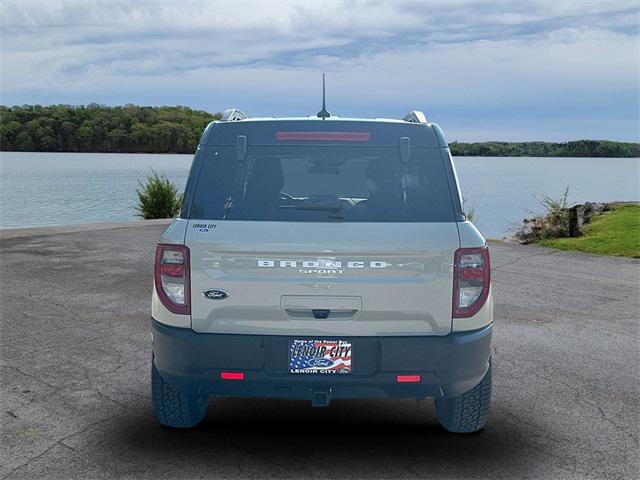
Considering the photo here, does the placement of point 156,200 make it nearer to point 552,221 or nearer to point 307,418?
point 552,221

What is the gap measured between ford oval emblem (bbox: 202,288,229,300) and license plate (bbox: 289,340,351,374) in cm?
45

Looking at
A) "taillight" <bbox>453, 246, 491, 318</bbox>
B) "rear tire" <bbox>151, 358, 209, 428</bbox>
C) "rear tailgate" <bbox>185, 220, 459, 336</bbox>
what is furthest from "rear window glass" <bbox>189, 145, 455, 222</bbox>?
"rear tire" <bbox>151, 358, 209, 428</bbox>

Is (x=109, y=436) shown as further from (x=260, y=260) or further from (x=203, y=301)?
(x=260, y=260)

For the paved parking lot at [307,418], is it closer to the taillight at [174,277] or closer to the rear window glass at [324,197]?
the taillight at [174,277]

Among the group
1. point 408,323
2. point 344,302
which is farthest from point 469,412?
point 344,302

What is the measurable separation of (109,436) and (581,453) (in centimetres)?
298

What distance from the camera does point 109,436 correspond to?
4.61 meters

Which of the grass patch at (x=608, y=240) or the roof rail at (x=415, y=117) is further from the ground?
the roof rail at (x=415, y=117)

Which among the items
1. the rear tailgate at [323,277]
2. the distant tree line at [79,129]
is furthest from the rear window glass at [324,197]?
the distant tree line at [79,129]

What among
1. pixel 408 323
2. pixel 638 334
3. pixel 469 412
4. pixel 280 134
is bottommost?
pixel 638 334

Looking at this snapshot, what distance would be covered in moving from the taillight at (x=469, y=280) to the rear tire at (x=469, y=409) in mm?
774

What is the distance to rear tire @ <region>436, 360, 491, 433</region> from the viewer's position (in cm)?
453

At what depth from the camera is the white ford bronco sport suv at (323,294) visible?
3.82 metres

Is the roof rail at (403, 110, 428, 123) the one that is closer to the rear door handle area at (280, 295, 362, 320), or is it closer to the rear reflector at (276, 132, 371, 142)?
the rear reflector at (276, 132, 371, 142)
